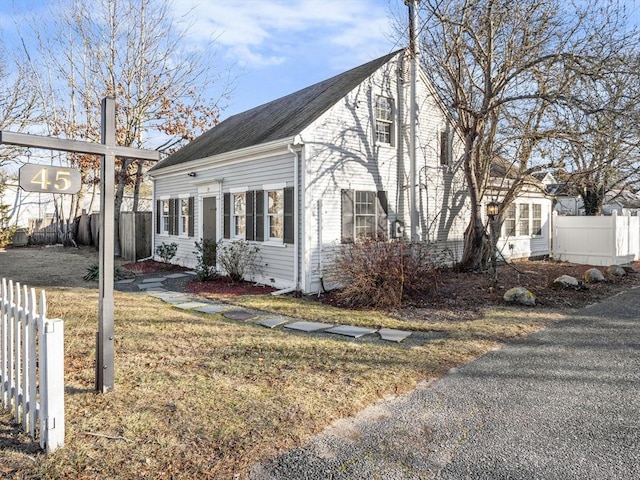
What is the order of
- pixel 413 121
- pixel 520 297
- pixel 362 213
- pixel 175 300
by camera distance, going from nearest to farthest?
pixel 520 297 → pixel 175 300 → pixel 362 213 → pixel 413 121

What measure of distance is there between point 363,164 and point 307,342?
20.1 ft

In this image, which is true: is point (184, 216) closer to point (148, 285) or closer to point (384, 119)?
point (148, 285)

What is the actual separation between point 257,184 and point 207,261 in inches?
112

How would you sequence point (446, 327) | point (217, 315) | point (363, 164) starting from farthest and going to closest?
point (363, 164)
point (217, 315)
point (446, 327)

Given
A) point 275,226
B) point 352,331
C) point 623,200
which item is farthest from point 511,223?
point 623,200

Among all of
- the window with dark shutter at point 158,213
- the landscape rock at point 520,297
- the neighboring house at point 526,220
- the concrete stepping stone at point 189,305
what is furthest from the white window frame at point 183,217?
the neighboring house at point 526,220

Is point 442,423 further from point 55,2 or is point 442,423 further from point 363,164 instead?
point 55,2

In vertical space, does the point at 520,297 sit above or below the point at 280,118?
below

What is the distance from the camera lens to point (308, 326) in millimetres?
6688

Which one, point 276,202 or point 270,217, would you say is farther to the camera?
point 270,217

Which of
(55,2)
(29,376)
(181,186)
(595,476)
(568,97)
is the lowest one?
(595,476)

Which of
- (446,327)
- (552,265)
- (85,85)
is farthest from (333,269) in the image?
(85,85)

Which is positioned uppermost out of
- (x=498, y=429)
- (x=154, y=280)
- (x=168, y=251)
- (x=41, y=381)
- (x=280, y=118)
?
(x=280, y=118)

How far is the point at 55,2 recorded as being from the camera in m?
18.0
